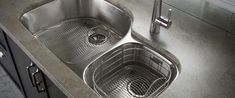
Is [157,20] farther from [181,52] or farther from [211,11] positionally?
[211,11]

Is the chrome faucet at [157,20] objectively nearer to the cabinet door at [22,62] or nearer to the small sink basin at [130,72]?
the small sink basin at [130,72]

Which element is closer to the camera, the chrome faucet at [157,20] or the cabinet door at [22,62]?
the chrome faucet at [157,20]

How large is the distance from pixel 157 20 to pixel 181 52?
0.63 ft

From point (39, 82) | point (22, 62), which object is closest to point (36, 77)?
point (39, 82)

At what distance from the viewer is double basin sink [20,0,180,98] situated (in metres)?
1.18

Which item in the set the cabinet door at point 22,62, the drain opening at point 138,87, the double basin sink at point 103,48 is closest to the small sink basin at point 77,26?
the double basin sink at point 103,48

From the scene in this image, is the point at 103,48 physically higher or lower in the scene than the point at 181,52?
lower

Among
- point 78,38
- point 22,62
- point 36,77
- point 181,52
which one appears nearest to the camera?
point 181,52

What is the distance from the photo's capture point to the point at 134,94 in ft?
3.91

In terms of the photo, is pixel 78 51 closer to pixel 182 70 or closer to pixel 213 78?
pixel 182 70

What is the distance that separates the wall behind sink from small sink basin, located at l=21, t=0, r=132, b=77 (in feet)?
1.02

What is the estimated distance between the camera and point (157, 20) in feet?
3.95

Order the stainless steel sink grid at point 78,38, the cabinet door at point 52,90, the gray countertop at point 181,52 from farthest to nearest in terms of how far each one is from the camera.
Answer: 1. the stainless steel sink grid at point 78,38
2. the cabinet door at point 52,90
3. the gray countertop at point 181,52

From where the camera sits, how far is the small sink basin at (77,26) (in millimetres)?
1438
